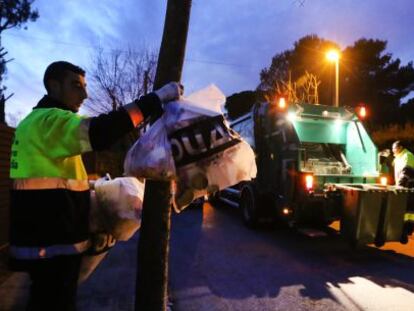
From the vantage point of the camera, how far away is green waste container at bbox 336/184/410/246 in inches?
217

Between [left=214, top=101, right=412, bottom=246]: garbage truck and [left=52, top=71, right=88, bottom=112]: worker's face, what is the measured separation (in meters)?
4.45

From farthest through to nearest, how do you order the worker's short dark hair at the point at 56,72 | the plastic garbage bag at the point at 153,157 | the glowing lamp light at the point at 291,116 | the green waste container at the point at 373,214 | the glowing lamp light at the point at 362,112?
the glowing lamp light at the point at 362,112 < the glowing lamp light at the point at 291,116 < the green waste container at the point at 373,214 < the worker's short dark hair at the point at 56,72 < the plastic garbage bag at the point at 153,157

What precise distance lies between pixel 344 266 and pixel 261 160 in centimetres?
289

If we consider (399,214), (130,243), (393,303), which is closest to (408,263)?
(399,214)

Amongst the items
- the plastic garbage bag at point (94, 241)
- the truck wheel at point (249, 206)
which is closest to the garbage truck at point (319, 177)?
the truck wheel at point (249, 206)

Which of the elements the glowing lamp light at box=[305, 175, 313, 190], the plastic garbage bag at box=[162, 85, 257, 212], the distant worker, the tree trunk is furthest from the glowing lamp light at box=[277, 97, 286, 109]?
the plastic garbage bag at box=[162, 85, 257, 212]

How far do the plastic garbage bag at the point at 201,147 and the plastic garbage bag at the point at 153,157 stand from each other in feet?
0.12

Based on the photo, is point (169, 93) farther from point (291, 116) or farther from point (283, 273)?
point (291, 116)

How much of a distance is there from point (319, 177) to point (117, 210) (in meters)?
4.99

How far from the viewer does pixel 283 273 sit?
527 cm

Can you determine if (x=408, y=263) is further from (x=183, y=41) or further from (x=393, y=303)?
(x=183, y=41)

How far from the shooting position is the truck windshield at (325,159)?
7376 millimetres

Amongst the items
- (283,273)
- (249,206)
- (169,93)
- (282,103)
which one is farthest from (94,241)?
(249,206)

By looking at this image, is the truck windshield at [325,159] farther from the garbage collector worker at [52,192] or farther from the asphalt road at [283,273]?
the garbage collector worker at [52,192]
